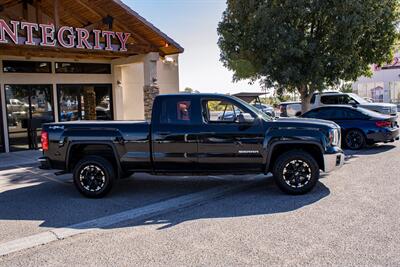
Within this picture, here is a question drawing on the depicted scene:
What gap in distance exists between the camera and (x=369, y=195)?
7.04m

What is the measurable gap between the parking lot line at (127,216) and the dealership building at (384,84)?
3676cm

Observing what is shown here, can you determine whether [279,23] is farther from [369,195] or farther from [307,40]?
[369,195]

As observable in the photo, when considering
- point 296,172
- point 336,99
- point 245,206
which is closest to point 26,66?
point 245,206

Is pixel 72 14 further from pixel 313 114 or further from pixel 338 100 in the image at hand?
pixel 338 100

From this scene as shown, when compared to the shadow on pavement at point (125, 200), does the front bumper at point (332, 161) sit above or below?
above

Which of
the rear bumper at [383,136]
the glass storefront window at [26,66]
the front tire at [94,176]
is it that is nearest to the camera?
the front tire at [94,176]

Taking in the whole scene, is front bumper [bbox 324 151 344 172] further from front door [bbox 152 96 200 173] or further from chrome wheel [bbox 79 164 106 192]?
chrome wheel [bbox 79 164 106 192]

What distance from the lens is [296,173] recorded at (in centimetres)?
730

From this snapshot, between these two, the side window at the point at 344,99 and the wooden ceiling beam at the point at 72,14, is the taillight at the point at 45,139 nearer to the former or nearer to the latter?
the wooden ceiling beam at the point at 72,14

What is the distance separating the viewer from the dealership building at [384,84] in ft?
137

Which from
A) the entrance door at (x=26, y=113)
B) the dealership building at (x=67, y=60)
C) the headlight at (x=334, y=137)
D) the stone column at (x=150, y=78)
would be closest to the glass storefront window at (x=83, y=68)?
the dealership building at (x=67, y=60)

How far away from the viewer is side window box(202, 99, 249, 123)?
747 cm

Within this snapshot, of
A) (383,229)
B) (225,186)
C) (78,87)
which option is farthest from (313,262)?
(78,87)

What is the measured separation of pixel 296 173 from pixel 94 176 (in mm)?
3736
